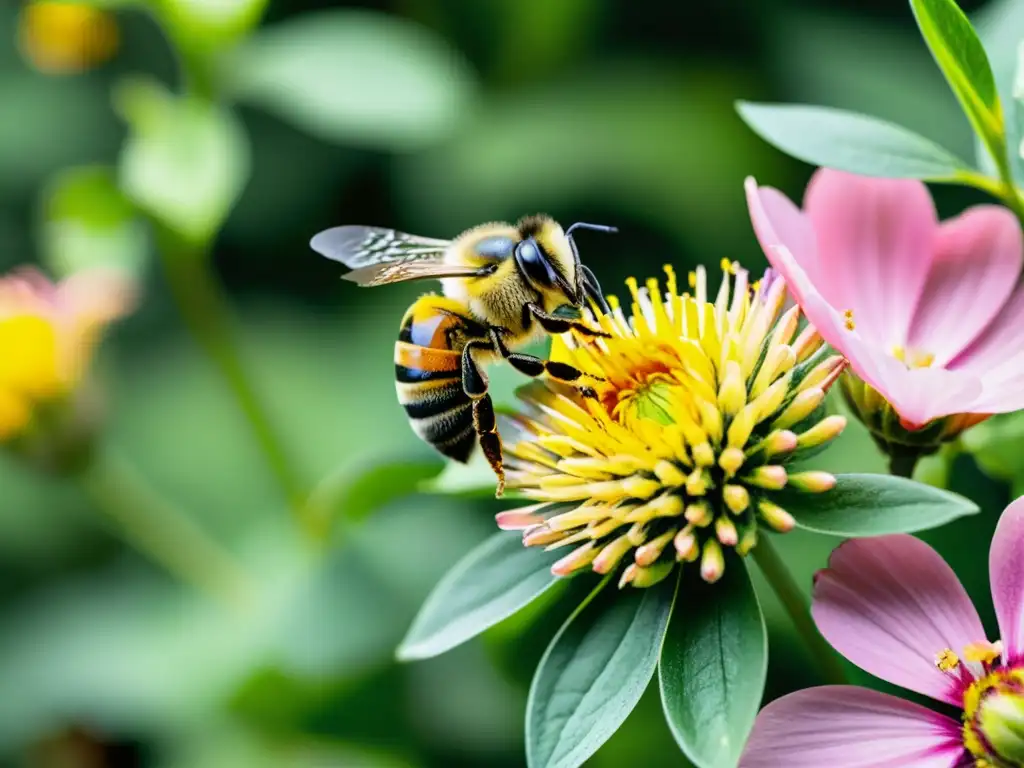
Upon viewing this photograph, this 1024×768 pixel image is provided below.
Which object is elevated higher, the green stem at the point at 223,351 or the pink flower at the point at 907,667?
the green stem at the point at 223,351

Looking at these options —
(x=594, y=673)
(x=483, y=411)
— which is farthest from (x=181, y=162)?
(x=594, y=673)

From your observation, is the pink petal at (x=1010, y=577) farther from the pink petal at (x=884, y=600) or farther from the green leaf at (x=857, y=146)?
the green leaf at (x=857, y=146)

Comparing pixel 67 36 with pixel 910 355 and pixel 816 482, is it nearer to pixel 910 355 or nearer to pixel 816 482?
pixel 910 355

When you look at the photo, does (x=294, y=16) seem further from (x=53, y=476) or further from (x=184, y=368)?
(x=53, y=476)

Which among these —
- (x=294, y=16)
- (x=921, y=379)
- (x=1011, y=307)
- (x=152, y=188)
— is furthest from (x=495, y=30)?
(x=921, y=379)

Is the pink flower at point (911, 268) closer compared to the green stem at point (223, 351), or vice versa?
the pink flower at point (911, 268)

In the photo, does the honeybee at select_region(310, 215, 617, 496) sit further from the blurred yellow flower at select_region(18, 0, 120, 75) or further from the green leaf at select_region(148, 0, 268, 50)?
the blurred yellow flower at select_region(18, 0, 120, 75)

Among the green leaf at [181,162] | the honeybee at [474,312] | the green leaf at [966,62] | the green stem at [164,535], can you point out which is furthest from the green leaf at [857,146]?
the green stem at [164,535]

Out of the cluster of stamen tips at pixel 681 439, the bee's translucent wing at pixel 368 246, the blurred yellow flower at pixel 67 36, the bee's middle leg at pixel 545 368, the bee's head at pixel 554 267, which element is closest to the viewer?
the cluster of stamen tips at pixel 681 439
